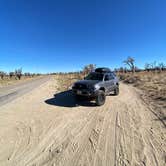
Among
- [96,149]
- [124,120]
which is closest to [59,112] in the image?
[124,120]

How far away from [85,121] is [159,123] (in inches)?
115

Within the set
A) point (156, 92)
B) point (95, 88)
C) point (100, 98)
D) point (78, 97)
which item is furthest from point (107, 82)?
point (156, 92)

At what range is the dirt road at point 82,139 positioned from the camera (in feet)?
11.6

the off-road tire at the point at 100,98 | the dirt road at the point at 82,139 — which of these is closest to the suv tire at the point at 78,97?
the off-road tire at the point at 100,98

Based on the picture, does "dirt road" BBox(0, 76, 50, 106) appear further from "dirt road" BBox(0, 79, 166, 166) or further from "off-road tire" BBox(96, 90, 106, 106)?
"off-road tire" BBox(96, 90, 106, 106)

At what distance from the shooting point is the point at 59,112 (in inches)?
294

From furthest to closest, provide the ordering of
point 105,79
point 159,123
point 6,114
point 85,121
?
point 105,79
point 6,114
point 85,121
point 159,123

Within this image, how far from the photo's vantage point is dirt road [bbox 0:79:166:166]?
11.6 ft

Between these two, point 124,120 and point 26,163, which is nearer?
point 26,163

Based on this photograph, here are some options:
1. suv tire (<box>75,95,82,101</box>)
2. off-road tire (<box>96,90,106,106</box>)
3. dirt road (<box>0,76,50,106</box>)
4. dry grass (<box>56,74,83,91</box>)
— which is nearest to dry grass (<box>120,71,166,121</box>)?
off-road tire (<box>96,90,106,106</box>)

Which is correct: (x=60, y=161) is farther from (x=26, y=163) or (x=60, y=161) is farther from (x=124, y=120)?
(x=124, y=120)

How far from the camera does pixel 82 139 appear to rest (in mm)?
4609

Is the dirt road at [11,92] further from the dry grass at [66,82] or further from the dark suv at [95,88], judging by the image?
the dark suv at [95,88]

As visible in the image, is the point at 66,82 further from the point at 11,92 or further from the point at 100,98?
the point at 100,98
